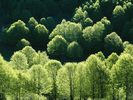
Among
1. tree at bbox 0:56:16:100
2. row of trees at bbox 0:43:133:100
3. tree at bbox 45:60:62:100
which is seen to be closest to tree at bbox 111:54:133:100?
row of trees at bbox 0:43:133:100

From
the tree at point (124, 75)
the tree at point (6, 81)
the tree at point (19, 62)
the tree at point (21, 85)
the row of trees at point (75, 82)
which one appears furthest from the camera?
the tree at point (19, 62)

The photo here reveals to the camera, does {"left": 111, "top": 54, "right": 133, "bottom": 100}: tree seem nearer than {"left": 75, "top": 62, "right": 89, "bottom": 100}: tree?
Yes

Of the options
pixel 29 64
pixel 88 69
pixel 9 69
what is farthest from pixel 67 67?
pixel 29 64

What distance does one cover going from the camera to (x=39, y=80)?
152m

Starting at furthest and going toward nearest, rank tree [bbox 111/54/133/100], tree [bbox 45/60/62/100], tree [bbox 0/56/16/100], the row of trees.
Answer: tree [bbox 45/60/62/100]
tree [bbox 111/54/133/100]
the row of trees
tree [bbox 0/56/16/100]

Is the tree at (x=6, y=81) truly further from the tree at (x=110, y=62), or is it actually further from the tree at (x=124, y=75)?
the tree at (x=110, y=62)

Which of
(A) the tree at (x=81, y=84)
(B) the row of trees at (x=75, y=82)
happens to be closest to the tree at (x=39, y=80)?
(B) the row of trees at (x=75, y=82)

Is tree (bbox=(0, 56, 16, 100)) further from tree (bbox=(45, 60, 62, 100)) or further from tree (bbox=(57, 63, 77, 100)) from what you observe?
tree (bbox=(45, 60, 62, 100))

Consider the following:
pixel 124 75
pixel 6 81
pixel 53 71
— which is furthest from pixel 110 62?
pixel 6 81

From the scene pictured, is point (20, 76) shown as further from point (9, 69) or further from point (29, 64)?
point (29, 64)

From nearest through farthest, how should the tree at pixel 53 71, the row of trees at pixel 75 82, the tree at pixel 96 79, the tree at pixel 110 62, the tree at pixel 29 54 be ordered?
the row of trees at pixel 75 82, the tree at pixel 96 79, the tree at pixel 53 71, the tree at pixel 110 62, the tree at pixel 29 54

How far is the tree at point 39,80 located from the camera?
496 feet

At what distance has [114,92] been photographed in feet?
484

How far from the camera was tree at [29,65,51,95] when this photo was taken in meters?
151
